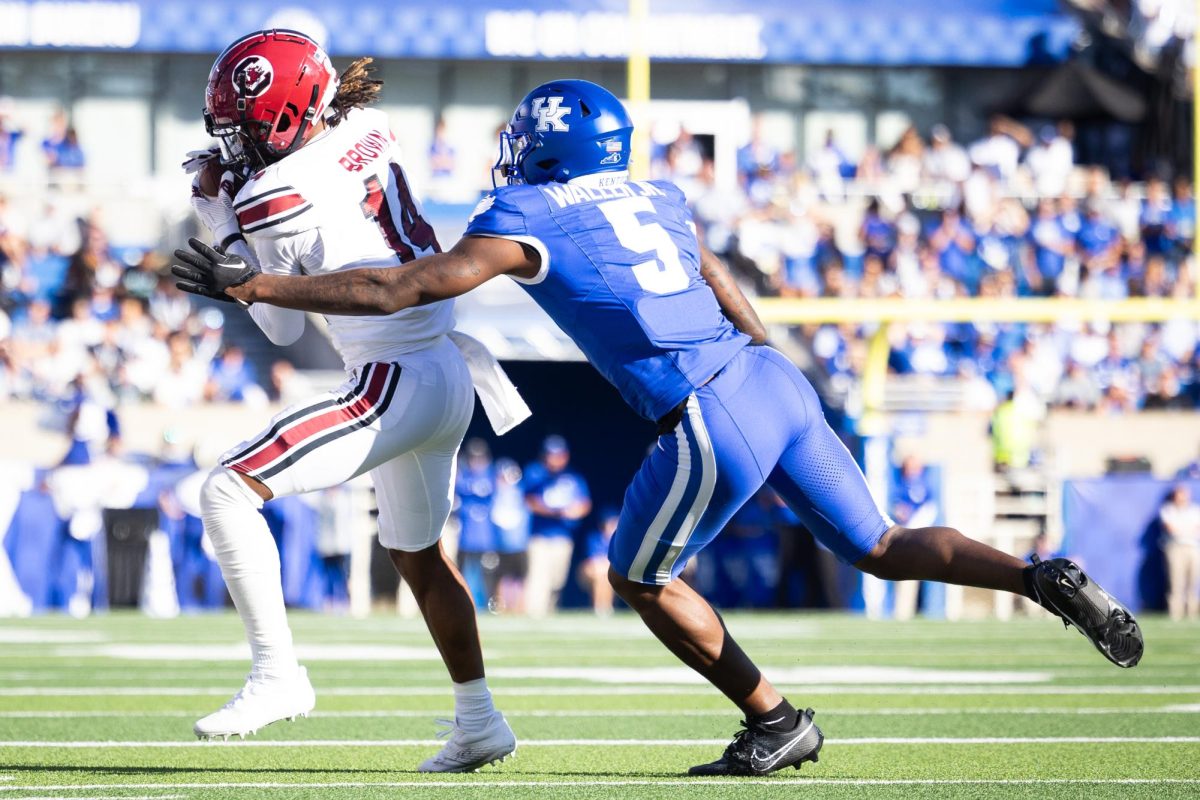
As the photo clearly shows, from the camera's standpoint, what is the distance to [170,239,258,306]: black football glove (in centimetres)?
381

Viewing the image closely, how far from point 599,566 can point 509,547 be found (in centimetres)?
86

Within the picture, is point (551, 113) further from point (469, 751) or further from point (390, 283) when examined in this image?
point (469, 751)

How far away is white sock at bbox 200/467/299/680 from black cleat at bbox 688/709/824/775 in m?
0.99

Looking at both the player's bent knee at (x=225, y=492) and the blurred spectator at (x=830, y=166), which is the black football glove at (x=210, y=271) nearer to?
the player's bent knee at (x=225, y=492)

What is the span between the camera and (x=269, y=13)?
2009cm

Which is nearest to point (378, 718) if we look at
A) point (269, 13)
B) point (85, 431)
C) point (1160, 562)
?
point (85, 431)

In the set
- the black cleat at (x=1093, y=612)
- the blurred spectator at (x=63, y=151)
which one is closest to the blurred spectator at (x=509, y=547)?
the blurred spectator at (x=63, y=151)

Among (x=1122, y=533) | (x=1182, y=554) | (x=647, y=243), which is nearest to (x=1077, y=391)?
(x=1122, y=533)

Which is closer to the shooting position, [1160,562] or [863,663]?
[863,663]

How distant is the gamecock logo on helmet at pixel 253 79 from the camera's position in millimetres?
4129

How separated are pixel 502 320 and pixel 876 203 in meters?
3.97

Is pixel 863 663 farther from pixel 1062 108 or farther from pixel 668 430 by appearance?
pixel 1062 108

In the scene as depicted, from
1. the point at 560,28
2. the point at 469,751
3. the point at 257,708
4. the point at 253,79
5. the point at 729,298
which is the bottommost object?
the point at 469,751

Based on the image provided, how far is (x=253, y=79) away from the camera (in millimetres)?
4137
